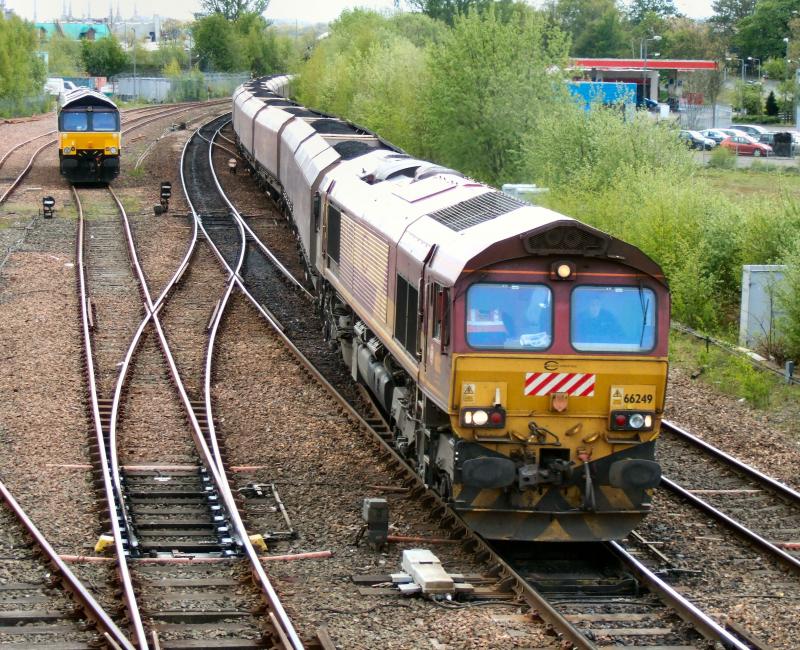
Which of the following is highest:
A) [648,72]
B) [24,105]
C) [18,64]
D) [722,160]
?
[648,72]

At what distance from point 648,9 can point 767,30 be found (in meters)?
46.8

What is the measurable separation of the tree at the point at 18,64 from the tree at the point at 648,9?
82.0m

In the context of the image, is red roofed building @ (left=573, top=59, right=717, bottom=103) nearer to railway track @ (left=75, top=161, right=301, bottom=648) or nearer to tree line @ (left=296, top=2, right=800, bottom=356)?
tree line @ (left=296, top=2, right=800, bottom=356)

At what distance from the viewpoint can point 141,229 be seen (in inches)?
1220

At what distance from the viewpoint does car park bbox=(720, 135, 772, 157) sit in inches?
2280

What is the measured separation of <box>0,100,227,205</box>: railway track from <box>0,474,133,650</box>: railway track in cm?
2508

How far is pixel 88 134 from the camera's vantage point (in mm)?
36719

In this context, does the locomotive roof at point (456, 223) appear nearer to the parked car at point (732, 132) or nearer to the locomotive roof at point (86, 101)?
the locomotive roof at point (86, 101)

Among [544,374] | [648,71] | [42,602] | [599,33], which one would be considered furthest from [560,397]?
[599,33]

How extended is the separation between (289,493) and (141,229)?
19.5 m

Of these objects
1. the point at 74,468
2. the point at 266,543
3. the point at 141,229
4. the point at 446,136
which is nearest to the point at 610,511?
the point at 266,543

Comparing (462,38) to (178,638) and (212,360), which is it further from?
(178,638)

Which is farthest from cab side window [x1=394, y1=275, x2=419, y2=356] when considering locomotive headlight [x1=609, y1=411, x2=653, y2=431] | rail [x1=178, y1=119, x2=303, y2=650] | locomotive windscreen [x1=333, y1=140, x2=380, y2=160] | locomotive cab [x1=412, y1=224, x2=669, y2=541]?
locomotive windscreen [x1=333, y1=140, x2=380, y2=160]

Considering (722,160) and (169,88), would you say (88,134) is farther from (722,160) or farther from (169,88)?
(169,88)
